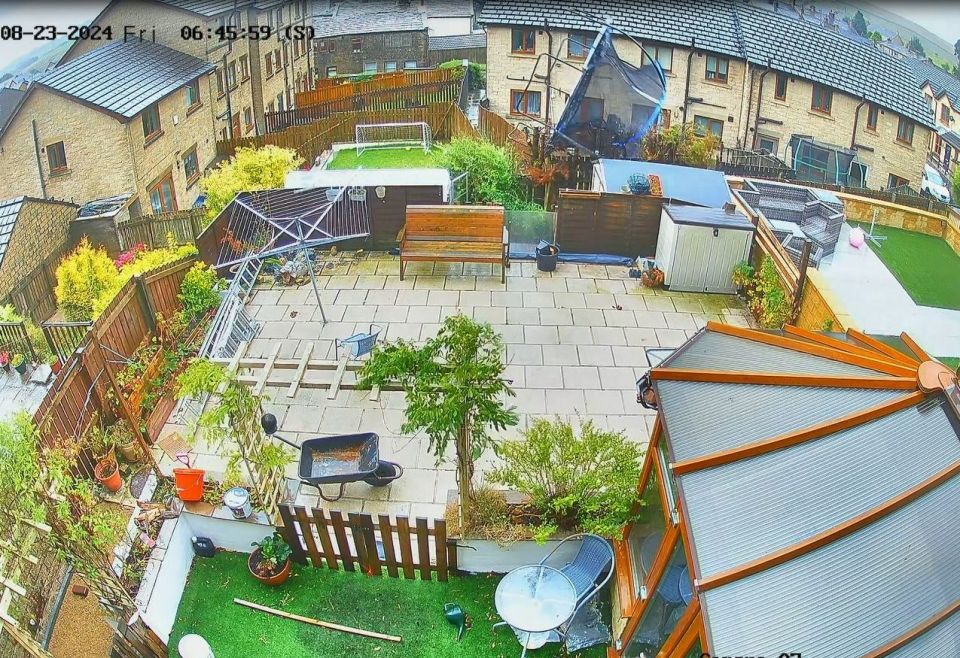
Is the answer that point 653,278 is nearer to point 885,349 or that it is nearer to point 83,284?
point 885,349

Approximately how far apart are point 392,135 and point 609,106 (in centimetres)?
875

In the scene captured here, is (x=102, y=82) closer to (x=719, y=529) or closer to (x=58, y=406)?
(x=58, y=406)

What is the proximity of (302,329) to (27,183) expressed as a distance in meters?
12.7

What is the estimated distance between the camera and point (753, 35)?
25.1 m

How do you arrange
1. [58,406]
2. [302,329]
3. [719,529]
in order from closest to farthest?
[719,529] → [58,406] → [302,329]

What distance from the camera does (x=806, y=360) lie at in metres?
6.09

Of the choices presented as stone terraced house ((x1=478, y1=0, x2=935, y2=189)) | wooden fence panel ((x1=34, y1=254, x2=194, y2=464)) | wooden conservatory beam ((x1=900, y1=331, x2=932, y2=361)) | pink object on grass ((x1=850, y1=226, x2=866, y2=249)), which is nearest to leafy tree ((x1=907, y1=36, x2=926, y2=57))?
stone terraced house ((x1=478, y1=0, x2=935, y2=189))

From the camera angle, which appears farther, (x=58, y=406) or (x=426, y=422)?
(x=58, y=406)

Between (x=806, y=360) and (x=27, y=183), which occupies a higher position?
(x=806, y=360)

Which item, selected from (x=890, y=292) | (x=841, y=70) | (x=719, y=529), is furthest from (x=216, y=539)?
(x=841, y=70)

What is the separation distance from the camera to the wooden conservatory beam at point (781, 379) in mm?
5465

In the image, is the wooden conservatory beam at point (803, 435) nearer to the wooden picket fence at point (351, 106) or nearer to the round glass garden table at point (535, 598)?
the round glass garden table at point (535, 598)

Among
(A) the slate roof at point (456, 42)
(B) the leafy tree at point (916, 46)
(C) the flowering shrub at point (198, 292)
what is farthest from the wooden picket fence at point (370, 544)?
(B) the leafy tree at point (916, 46)

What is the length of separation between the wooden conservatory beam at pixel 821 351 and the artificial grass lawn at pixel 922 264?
7.34 m
